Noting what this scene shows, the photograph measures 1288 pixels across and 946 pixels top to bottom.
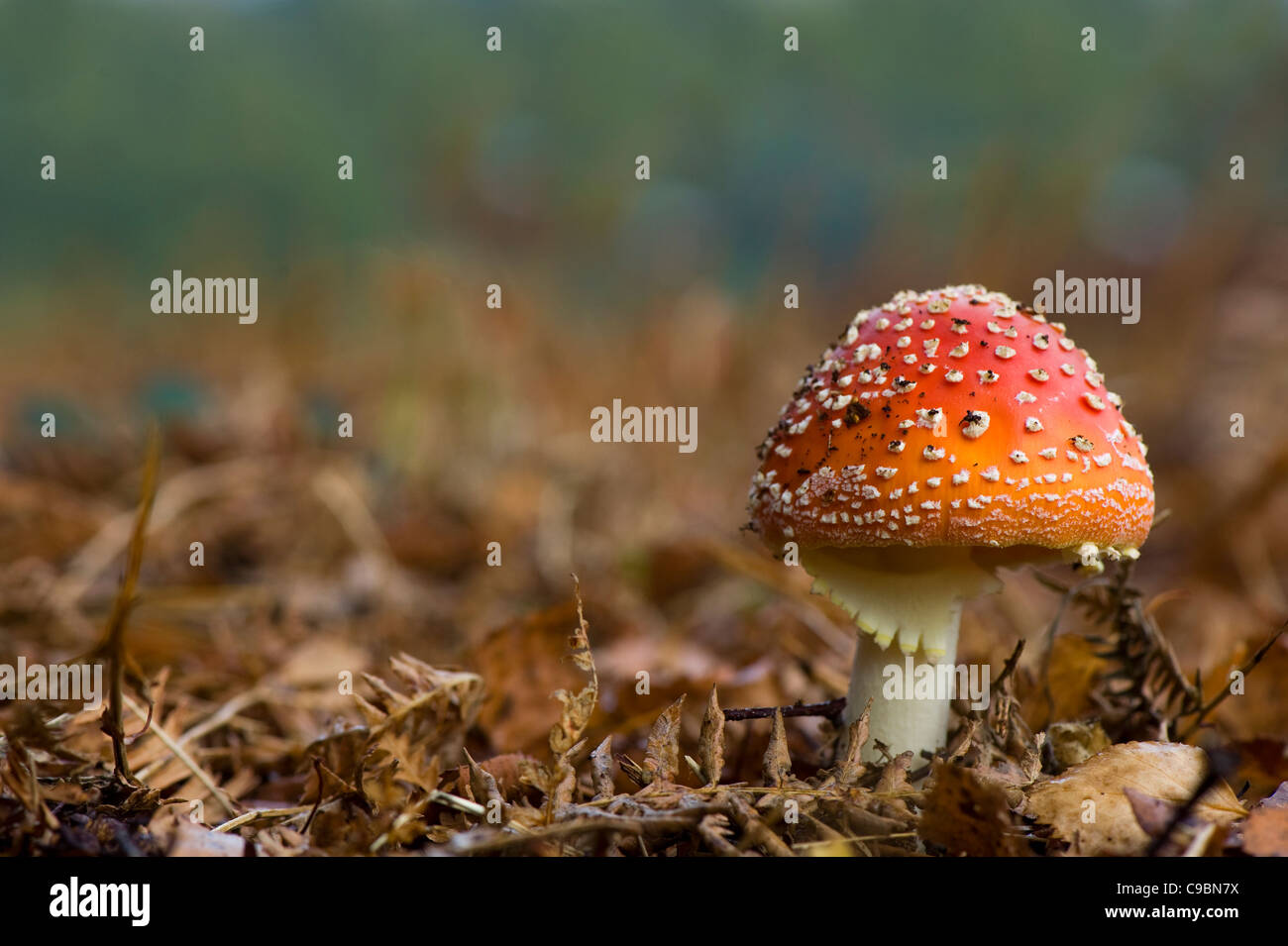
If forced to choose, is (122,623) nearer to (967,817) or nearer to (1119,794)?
(967,817)

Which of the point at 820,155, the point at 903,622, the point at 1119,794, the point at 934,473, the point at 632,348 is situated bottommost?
the point at 1119,794

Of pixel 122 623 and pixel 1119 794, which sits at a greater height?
pixel 122 623

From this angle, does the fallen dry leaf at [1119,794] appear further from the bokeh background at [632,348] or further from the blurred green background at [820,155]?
the blurred green background at [820,155]

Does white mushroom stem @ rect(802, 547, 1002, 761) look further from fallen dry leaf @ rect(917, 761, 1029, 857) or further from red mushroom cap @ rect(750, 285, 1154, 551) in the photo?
fallen dry leaf @ rect(917, 761, 1029, 857)

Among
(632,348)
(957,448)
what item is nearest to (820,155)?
(632,348)

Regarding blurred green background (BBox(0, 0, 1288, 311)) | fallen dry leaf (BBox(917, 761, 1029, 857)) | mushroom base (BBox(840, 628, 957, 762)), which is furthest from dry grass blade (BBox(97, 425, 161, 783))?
blurred green background (BBox(0, 0, 1288, 311))

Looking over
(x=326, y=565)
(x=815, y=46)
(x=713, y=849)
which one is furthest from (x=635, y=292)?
(x=713, y=849)
